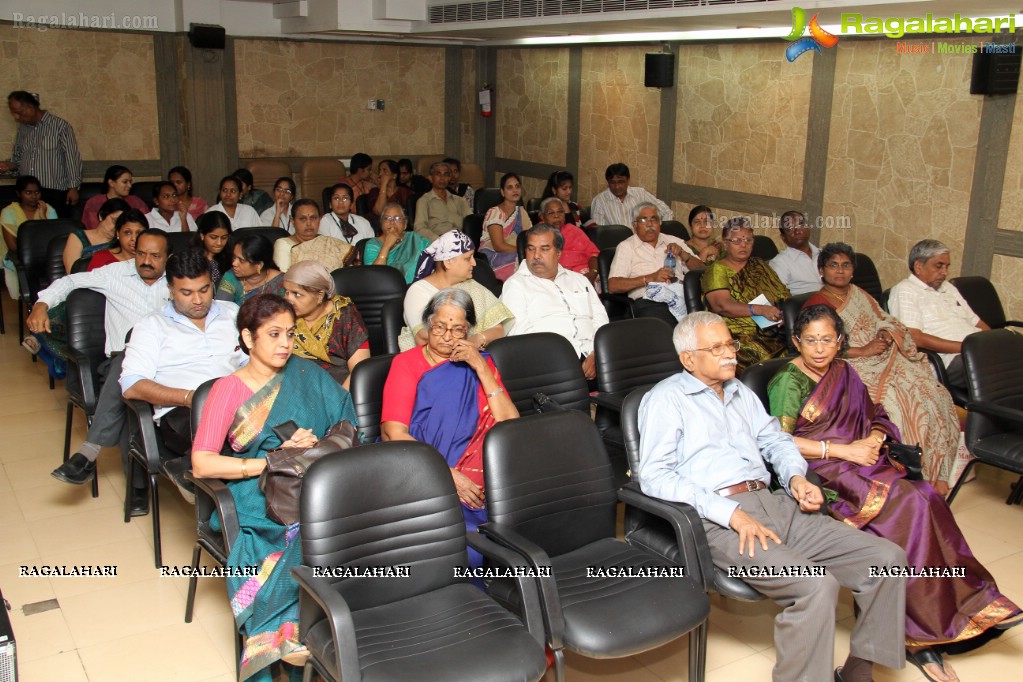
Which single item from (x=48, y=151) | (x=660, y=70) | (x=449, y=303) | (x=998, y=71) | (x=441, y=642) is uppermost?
(x=660, y=70)

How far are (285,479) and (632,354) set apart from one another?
168 cm

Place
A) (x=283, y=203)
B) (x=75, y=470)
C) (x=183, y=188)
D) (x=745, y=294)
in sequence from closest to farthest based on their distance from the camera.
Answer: (x=75, y=470) < (x=745, y=294) < (x=283, y=203) < (x=183, y=188)

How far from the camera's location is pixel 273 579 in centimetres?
269

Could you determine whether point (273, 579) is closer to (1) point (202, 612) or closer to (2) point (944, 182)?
(1) point (202, 612)

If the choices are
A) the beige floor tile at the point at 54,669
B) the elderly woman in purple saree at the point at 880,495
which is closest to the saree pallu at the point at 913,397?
the elderly woman in purple saree at the point at 880,495

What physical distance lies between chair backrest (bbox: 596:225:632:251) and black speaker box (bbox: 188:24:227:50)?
4.85 meters

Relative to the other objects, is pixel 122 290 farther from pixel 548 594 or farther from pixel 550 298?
pixel 548 594

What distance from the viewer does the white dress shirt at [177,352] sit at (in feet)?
12.0

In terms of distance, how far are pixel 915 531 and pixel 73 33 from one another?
28.5 feet

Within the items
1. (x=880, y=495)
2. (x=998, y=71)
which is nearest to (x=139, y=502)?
(x=880, y=495)

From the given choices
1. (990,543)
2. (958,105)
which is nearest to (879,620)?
(990,543)

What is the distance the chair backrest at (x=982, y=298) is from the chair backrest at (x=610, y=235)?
2.22 m

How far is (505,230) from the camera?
680 cm

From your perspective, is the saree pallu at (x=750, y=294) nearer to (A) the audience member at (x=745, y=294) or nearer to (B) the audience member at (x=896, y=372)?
(A) the audience member at (x=745, y=294)
